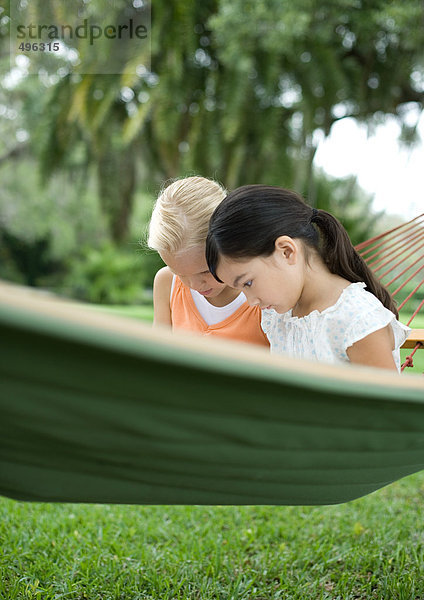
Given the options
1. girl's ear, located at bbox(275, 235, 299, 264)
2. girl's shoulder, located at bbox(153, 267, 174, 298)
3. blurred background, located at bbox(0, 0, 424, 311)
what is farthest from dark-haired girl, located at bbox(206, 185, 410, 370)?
blurred background, located at bbox(0, 0, 424, 311)

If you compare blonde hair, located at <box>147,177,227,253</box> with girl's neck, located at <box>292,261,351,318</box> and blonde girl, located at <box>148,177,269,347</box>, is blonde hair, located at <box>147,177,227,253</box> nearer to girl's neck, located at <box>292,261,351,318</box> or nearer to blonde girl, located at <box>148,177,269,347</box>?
blonde girl, located at <box>148,177,269,347</box>

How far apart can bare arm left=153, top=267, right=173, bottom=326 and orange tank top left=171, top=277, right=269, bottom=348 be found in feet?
0.17

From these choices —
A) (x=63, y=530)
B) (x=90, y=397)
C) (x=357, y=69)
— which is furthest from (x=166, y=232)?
(x=357, y=69)

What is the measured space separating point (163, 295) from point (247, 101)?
14.5 ft

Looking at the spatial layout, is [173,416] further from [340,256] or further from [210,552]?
[210,552]

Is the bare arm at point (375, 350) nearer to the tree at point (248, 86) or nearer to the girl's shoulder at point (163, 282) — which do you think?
the girl's shoulder at point (163, 282)

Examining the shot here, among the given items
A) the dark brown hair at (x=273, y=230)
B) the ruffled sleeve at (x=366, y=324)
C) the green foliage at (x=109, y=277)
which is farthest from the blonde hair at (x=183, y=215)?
the green foliage at (x=109, y=277)

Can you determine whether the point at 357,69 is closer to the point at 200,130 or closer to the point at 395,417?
the point at 200,130

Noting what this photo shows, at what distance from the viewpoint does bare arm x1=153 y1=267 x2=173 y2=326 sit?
154 cm

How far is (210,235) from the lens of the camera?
1.14 meters

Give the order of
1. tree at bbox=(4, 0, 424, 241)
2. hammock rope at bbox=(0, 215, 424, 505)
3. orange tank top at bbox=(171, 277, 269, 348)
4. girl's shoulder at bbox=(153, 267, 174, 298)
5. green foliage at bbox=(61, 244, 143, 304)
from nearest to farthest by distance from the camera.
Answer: hammock rope at bbox=(0, 215, 424, 505) < orange tank top at bbox=(171, 277, 269, 348) < girl's shoulder at bbox=(153, 267, 174, 298) < tree at bbox=(4, 0, 424, 241) < green foliage at bbox=(61, 244, 143, 304)

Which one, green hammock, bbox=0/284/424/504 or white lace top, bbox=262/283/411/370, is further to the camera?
white lace top, bbox=262/283/411/370

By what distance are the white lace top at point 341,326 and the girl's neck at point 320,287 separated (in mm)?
17

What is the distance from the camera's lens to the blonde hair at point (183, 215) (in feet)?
4.26
